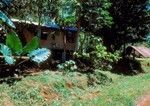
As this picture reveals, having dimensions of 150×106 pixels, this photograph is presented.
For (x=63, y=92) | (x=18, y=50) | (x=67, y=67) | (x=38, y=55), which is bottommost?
(x=63, y=92)

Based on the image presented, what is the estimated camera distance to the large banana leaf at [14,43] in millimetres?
18359

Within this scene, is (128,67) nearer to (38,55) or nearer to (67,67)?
(67,67)

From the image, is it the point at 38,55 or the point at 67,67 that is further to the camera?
the point at 67,67

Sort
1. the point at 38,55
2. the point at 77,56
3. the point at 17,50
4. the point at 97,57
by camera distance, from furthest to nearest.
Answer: the point at 77,56 → the point at 97,57 → the point at 38,55 → the point at 17,50

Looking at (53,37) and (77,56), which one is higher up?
(53,37)

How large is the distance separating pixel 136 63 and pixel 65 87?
2363cm

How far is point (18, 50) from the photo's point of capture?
19.3 metres

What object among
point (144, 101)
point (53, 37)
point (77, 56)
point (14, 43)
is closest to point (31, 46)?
point (14, 43)

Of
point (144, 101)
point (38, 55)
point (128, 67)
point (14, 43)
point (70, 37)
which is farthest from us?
point (128, 67)

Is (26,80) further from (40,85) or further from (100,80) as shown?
(100,80)

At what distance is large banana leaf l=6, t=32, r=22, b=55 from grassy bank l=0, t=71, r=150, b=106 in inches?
68.8

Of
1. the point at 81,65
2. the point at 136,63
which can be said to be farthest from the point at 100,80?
the point at 136,63

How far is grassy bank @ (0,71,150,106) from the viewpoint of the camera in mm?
16328

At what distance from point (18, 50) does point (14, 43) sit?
0.68 meters
